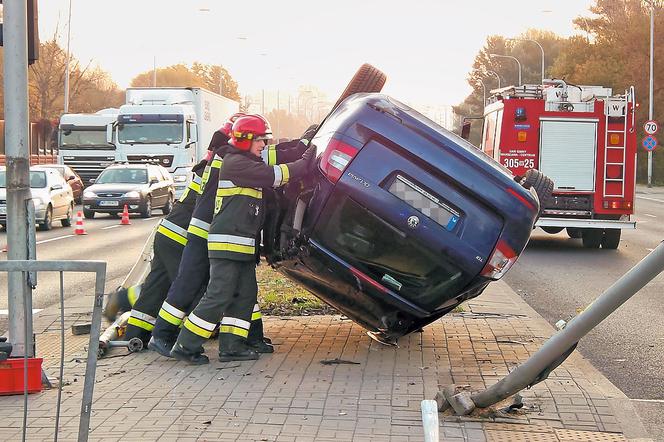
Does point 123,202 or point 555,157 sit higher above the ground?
point 555,157

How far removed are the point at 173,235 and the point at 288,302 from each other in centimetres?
283

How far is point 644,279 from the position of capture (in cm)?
509

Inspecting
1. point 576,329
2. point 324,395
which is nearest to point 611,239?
point 324,395

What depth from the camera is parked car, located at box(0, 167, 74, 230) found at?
996 inches

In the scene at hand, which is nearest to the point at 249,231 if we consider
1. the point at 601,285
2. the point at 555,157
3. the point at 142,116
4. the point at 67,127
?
the point at 601,285

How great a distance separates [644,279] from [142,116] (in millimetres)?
30727

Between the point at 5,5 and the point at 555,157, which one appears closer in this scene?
the point at 5,5

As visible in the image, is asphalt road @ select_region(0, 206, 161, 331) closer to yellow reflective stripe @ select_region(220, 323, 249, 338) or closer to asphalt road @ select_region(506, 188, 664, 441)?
yellow reflective stripe @ select_region(220, 323, 249, 338)

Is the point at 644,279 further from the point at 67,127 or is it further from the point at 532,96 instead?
the point at 67,127

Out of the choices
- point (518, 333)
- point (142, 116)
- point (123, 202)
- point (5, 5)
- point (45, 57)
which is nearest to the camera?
point (5, 5)

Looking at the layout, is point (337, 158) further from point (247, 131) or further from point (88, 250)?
point (88, 250)

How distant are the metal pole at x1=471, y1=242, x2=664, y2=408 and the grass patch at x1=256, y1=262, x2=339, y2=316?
171 inches

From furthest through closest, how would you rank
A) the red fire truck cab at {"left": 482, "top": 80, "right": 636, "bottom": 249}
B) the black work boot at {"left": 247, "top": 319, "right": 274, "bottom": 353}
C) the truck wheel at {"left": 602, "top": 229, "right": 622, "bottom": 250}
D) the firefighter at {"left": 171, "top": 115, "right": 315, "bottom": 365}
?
1. the truck wheel at {"left": 602, "top": 229, "right": 622, "bottom": 250}
2. the red fire truck cab at {"left": 482, "top": 80, "right": 636, "bottom": 249}
3. the black work boot at {"left": 247, "top": 319, "right": 274, "bottom": 353}
4. the firefighter at {"left": 171, "top": 115, "right": 315, "bottom": 365}

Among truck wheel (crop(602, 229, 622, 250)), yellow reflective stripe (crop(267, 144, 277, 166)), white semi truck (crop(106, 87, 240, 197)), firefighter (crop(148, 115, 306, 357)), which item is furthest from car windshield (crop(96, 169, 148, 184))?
yellow reflective stripe (crop(267, 144, 277, 166))
